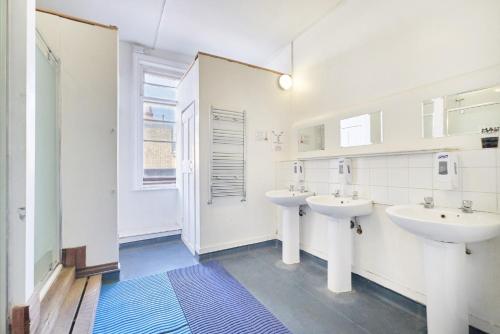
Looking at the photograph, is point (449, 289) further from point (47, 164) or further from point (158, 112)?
point (158, 112)

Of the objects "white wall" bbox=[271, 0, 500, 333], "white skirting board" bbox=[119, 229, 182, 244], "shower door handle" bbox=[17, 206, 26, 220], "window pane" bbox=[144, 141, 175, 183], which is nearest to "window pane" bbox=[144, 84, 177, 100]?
"window pane" bbox=[144, 141, 175, 183]

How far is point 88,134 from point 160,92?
1.74 m

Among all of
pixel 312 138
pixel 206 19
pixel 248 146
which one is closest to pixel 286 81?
pixel 312 138

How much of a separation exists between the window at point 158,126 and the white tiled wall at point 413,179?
229 cm

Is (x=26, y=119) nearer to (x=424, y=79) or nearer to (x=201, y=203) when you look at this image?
(x=201, y=203)

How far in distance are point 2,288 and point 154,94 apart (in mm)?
3063

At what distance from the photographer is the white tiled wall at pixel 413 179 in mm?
1362

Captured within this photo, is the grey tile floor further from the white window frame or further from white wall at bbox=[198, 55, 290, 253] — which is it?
the white window frame

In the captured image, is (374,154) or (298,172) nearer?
(374,154)

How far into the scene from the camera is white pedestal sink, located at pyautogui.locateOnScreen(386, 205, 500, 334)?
120 centimetres

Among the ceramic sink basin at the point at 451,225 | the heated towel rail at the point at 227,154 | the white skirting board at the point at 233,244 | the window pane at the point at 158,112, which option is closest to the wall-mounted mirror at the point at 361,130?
the ceramic sink basin at the point at 451,225

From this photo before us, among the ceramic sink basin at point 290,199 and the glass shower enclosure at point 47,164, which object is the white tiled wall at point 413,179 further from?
the glass shower enclosure at point 47,164

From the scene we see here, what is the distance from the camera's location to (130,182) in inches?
129

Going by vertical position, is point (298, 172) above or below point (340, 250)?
above
